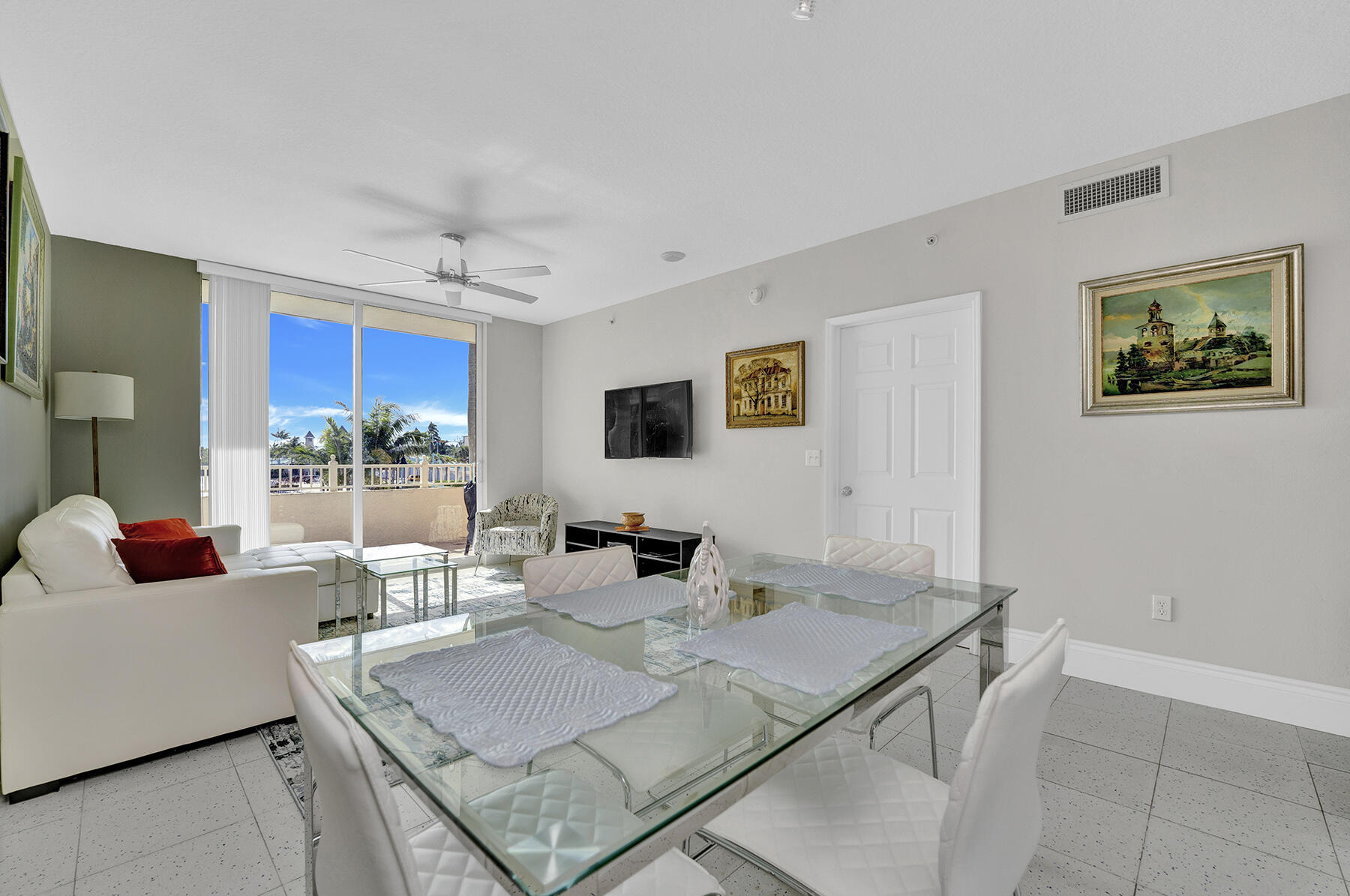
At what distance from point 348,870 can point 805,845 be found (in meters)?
0.79

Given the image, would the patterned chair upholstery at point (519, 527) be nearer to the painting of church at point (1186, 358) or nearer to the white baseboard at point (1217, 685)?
the white baseboard at point (1217, 685)

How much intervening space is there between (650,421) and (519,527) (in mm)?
1628

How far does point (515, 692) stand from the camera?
1099 millimetres

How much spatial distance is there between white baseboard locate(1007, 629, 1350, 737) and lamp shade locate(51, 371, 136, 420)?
225 inches

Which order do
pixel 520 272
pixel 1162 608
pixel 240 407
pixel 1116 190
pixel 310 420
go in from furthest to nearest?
1. pixel 310 420
2. pixel 240 407
3. pixel 520 272
4. pixel 1116 190
5. pixel 1162 608

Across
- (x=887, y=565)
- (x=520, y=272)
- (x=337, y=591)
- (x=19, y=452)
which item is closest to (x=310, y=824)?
(x=887, y=565)

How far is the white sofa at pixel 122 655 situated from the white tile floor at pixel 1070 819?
0.14 m

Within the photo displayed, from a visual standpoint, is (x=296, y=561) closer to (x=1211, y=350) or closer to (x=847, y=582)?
(x=847, y=582)

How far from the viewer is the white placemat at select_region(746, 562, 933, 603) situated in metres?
1.84

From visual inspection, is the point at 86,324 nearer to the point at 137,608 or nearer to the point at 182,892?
the point at 137,608

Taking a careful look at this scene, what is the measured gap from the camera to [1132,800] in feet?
6.27

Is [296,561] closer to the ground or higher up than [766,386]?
closer to the ground

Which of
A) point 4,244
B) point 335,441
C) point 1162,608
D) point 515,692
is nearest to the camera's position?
point 515,692

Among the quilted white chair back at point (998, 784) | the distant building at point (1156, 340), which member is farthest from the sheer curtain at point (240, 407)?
the distant building at point (1156, 340)
